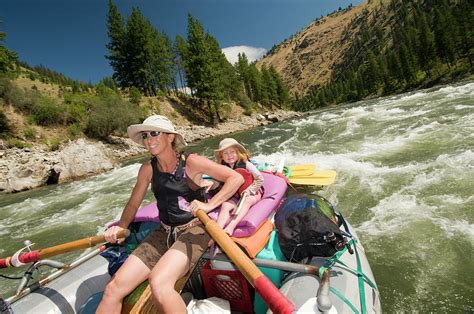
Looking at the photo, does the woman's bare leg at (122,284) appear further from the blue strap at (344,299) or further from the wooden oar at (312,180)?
the wooden oar at (312,180)

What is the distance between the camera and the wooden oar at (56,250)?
3289 mm

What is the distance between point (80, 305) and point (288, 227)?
2531mm

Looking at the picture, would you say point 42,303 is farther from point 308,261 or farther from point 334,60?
point 334,60

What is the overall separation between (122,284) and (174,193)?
3.08 ft

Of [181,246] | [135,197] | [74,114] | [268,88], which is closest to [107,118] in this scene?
[74,114]

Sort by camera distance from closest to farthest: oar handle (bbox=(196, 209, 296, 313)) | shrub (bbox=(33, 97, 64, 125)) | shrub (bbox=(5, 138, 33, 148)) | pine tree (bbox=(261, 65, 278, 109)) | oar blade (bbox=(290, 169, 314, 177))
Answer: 1. oar handle (bbox=(196, 209, 296, 313))
2. oar blade (bbox=(290, 169, 314, 177))
3. shrub (bbox=(5, 138, 33, 148))
4. shrub (bbox=(33, 97, 64, 125))
5. pine tree (bbox=(261, 65, 278, 109))

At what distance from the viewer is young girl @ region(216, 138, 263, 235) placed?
3.44 meters

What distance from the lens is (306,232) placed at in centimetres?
313

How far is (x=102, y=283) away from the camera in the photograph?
3758 millimetres

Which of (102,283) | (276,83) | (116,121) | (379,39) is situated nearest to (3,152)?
(116,121)

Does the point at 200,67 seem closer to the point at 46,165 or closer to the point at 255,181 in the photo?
the point at 46,165

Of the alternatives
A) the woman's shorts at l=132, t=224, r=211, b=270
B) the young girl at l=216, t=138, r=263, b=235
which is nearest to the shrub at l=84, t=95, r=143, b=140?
the young girl at l=216, t=138, r=263, b=235

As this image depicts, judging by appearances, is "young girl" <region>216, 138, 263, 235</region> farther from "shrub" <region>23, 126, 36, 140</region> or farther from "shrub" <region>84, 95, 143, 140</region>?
"shrub" <region>84, 95, 143, 140</region>

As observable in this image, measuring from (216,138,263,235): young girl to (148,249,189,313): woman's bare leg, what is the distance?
2.19 ft
